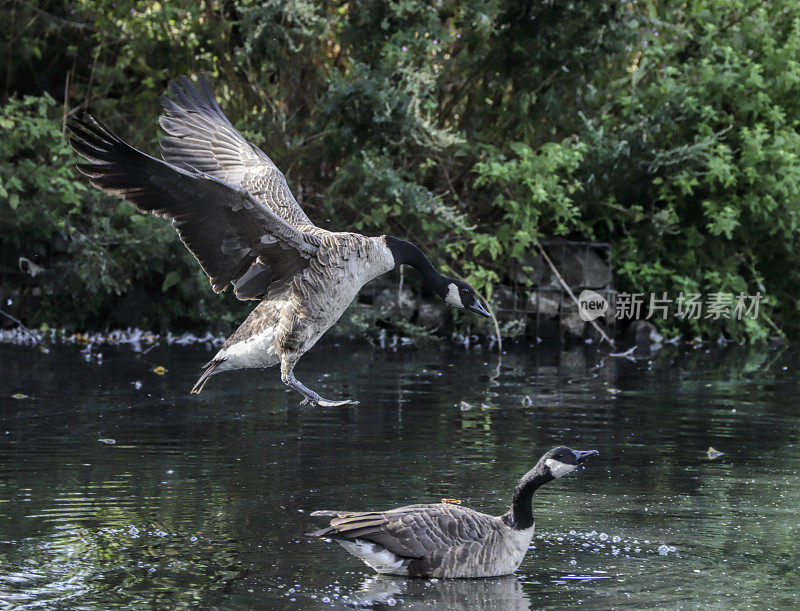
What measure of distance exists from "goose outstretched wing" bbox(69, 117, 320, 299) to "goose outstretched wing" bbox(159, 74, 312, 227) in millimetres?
1169

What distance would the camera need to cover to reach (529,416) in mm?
11141

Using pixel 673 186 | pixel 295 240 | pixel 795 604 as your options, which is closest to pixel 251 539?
pixel 295 240

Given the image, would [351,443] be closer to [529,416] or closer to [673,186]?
[529,416]

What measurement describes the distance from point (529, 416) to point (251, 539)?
4.93m

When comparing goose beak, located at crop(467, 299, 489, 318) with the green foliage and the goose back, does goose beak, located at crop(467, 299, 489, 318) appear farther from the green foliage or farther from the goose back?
the green foliage

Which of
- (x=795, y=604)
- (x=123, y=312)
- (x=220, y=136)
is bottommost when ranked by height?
(x=795, y=604)

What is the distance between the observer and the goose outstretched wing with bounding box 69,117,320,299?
22.9 ft

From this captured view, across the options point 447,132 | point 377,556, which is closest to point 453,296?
point 377,556

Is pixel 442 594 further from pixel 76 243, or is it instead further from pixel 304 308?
pixel 76 243

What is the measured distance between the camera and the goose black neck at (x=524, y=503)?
6250 millimetres

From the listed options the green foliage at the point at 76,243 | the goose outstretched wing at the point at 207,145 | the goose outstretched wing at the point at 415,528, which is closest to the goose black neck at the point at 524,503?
the goose outstretched wing at the point at 415,528

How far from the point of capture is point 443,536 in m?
6.07

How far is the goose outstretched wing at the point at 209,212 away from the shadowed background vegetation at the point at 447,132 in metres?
7.73

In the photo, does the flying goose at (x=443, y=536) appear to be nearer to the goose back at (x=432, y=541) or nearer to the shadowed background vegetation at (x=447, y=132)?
the goose back at (x=432, y=541)
